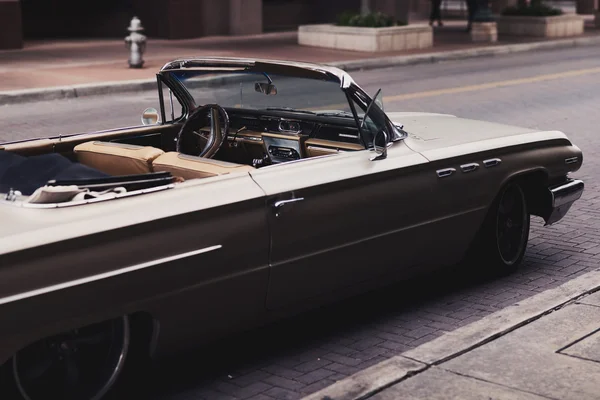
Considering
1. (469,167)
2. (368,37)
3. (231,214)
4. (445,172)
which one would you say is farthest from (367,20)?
(231,214)

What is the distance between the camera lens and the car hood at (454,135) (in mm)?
5926

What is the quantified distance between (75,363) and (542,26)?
25.6 m

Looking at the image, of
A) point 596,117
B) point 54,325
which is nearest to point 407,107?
point 596,117

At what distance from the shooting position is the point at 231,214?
471 centimetres

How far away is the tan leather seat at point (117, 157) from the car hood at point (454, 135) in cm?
151

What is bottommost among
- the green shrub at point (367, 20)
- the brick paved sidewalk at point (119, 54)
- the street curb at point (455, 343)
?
the street curb at point (455, 343)

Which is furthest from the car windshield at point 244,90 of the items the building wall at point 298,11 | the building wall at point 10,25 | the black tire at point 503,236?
the building wall at point 298,11

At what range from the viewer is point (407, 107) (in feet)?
47.8

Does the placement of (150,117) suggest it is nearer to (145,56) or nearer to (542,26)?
(145,56)

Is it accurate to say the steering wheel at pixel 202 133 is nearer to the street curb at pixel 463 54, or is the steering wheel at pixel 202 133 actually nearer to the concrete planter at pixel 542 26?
the street curb at pixel 463 54

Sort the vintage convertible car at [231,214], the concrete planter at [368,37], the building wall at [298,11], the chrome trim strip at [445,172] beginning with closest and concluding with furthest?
1. the vintage convertible car at [231,214]
2. the chrome trim strip at [445,172]
3. the concrete planter at [368,37]
4. the building wall at [298,11]

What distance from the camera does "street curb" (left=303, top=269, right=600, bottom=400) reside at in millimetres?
4652

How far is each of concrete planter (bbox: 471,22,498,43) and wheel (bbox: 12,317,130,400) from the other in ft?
75.8

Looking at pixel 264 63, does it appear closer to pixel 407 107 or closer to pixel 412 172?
pixel 412 172
